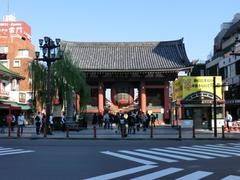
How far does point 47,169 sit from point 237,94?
48813mm

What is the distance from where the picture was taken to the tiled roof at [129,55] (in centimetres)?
5512

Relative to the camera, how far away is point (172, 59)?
2254 inches

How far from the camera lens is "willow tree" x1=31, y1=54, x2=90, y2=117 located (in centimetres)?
4247

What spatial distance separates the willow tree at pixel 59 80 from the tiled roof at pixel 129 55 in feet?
31.4

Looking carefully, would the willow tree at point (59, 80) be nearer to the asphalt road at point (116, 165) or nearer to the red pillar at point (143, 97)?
the red pillar at point (143, 97)

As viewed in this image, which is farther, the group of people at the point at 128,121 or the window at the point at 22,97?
the window at the point at 22,97

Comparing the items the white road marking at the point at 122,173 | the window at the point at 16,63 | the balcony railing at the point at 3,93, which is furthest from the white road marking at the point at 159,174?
the window at the point at 16,63

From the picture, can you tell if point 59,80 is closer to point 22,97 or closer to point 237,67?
point 237,67

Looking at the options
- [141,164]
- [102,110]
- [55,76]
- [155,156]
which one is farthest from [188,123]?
[141,164]

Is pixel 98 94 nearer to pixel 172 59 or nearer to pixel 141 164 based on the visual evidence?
pixel 172 59

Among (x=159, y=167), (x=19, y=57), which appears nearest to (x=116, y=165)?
(x=159, y=167)

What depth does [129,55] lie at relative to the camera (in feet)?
194

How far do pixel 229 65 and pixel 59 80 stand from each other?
93.8 ft

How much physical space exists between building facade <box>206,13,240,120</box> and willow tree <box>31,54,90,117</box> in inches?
725
